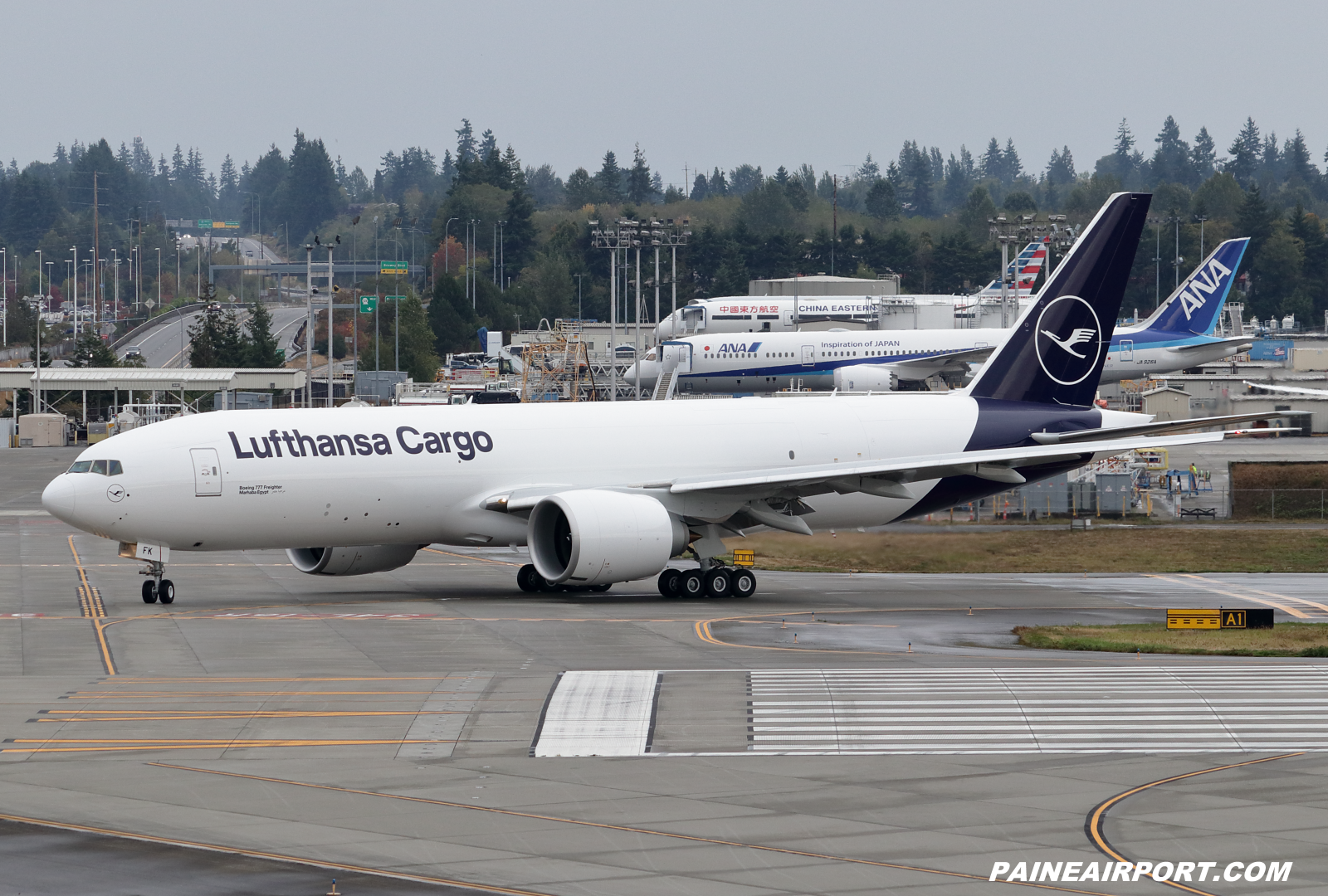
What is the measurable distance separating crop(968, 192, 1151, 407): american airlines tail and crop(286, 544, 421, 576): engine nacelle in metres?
16.6

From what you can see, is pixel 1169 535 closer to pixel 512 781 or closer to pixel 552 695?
pixel 552 695

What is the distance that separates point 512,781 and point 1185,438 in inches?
986

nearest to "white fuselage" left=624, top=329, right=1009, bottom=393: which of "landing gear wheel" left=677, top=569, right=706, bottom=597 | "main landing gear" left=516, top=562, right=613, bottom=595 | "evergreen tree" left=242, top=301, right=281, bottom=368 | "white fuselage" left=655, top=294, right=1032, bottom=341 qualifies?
"white fuselage" left=655, top=294, right=1032, bottom=341

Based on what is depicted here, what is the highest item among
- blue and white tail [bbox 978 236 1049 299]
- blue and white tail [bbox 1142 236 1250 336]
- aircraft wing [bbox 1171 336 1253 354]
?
blue and white tail [bbox 978 236 1049 299]

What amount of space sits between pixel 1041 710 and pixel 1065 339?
21.9 meters

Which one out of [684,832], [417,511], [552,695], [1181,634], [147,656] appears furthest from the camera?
[417,511]

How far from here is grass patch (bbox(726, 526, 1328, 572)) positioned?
1754 inches

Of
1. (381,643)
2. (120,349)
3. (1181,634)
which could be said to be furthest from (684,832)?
(120,349)

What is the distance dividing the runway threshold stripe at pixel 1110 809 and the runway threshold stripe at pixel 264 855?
594cm

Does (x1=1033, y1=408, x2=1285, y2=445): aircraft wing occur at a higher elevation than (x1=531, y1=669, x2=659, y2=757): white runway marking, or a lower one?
higher

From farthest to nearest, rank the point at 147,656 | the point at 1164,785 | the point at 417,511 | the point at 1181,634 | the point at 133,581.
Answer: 1. the point at 133,581
2. the point at 417,511
3. the point at 1181,634
4. the point at 147,656
5. the point at 1164,785

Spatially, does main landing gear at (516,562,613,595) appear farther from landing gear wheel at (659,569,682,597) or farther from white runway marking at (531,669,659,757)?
white runway marking at (531,669,659,757)

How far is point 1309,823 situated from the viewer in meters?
17.4

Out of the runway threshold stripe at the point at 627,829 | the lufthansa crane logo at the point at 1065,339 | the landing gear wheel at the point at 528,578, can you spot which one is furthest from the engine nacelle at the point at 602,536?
the runway threshold stripe at the point at 627,829
